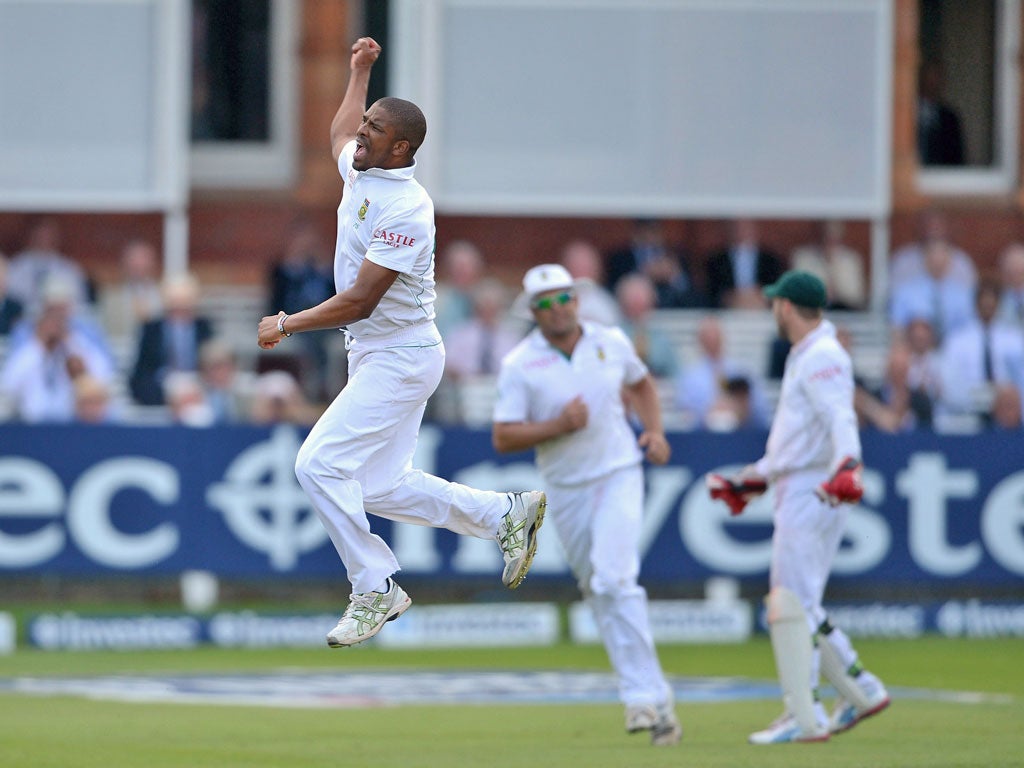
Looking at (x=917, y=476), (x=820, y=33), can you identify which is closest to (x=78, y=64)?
(x=820, y=33)

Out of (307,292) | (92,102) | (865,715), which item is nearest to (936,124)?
(307,292)

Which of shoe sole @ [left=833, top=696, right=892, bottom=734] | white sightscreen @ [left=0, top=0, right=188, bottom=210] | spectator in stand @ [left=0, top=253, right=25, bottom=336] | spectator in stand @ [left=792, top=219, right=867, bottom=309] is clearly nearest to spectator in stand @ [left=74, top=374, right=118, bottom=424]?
spectator in stand @ [left=0, top=253, right=25, bottom=336]

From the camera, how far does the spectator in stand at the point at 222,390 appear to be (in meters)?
16.7

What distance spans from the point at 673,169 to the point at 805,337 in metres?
8.78

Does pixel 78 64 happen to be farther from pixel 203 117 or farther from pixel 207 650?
pixel 207 650

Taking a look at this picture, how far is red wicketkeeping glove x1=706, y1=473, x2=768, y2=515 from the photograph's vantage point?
11047mm

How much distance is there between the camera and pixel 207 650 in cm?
1614

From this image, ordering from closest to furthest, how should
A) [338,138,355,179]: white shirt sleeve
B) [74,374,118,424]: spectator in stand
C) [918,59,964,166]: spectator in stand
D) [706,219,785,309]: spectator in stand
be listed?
1. [338,138,355,179]: white shirt sleeve
2. [74,374,118,424]: spectator in stand
3. [706,219,785,309]: spectator in stand
4. [918,59,964,166]: spectator in stand

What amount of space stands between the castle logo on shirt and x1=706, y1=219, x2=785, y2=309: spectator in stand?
10.6m

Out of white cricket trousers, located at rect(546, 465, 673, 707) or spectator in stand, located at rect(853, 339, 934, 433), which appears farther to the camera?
spectator in stand, located at rect(853, 339, 934, 433)

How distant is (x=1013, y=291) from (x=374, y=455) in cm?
1059

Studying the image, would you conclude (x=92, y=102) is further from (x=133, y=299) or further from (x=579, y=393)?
(x=579, y=393)

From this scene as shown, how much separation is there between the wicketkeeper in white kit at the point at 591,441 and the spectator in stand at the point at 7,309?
7131mm

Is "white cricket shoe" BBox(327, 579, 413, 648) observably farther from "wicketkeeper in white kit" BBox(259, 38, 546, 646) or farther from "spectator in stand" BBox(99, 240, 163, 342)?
"spectator in stand" BBox(99, 240, 163, 342)
